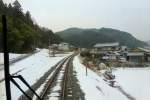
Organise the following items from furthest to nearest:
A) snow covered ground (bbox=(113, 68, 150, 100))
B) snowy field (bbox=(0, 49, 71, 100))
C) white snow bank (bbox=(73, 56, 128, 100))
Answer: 1. snow covered ground (bbox=(113, 68, 150, 100))
2. snowy field (bbox=(0, 49, 71, 100))
3. white snow bank (bbox=(73, 56, 128, 100))

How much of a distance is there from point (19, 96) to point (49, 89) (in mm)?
3341

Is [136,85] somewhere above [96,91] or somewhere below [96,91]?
below

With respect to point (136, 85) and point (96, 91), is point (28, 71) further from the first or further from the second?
point (96, 91)

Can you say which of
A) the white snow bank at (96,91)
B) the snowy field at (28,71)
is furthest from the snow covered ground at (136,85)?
the snowy field at (28,71)

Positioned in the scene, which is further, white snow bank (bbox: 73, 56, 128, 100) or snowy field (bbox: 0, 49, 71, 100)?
snowy field (bbox: 0, 49, 71, 100)

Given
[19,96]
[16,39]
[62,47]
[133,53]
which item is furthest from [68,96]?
[62,47]

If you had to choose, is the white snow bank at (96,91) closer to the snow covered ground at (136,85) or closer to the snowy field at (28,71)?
the snow covered ground at (136,85)

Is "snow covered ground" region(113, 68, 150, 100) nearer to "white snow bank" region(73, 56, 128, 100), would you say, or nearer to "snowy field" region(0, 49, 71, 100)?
"white snow bank" region(73, 56, 128, 100)

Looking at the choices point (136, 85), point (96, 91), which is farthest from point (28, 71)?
point (96, 91)

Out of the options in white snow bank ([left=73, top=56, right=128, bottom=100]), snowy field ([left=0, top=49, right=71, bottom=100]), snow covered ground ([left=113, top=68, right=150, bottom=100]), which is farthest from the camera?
snow covered ground ([left=113, top=68, right=150, bottom=100])

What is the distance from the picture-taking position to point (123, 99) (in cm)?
2798


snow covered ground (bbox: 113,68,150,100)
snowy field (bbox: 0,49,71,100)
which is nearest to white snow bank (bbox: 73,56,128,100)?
snow covered ground (bbox: 113,68,150,100)

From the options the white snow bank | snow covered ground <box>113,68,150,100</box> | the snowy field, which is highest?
the snowy field

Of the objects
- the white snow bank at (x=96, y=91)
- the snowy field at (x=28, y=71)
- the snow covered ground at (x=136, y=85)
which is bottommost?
the snow covered ground at (x=136, y=85)
